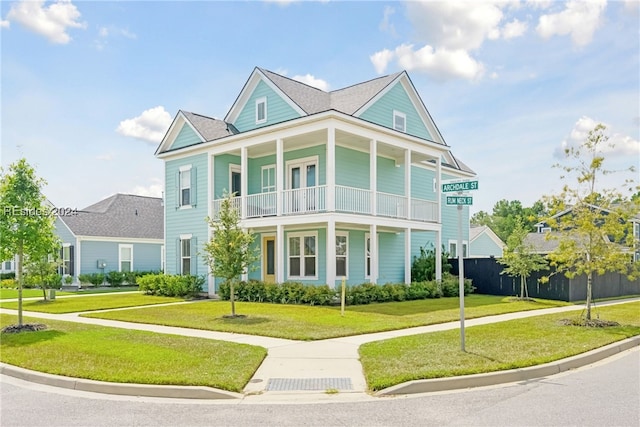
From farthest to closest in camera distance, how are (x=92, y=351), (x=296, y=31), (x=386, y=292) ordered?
(x=386, y=292), (x=296, y=31), (x=92, y=351)

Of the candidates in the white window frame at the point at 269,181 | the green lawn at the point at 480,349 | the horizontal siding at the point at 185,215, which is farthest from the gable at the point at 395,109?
the green lawn at the point at 480,349

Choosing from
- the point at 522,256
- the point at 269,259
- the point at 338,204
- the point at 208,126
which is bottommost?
the point at 269,259

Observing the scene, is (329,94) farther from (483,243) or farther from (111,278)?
(483,243)

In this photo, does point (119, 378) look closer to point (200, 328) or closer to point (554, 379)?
point (200, 328)

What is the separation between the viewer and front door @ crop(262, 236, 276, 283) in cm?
2316

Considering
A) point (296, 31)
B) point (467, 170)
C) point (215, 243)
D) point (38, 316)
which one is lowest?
point (38, 316)

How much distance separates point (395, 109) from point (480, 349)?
1597cm

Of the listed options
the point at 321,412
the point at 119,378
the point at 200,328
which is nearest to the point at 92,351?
the point at 119,378

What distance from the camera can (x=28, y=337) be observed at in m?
11.8

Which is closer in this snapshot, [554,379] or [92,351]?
[554,379]

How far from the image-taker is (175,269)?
25172mm

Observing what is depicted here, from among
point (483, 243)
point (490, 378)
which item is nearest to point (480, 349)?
point (490, 378)

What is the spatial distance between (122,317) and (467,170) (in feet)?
70.3

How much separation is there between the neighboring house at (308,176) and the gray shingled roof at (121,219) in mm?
10022
